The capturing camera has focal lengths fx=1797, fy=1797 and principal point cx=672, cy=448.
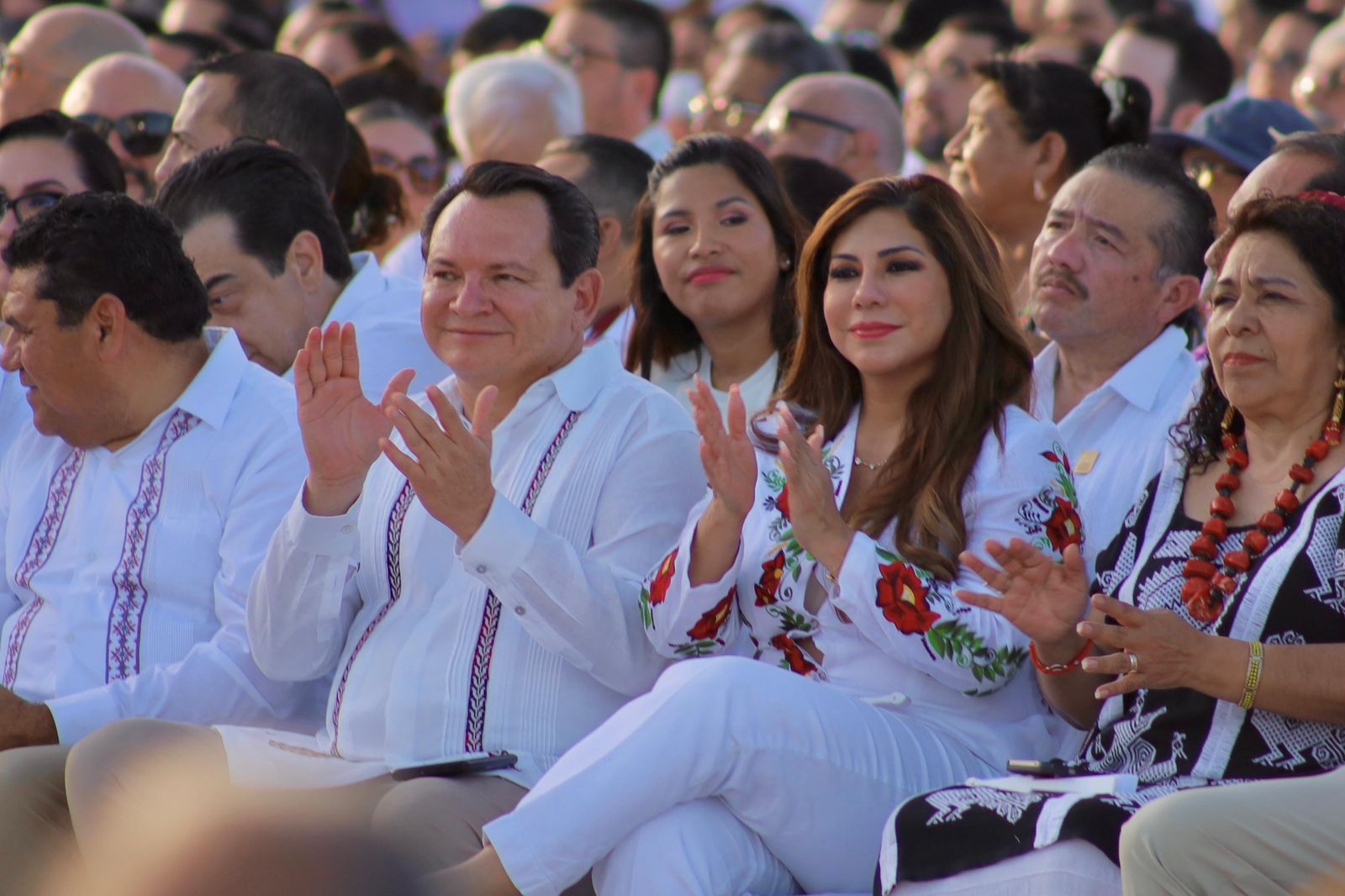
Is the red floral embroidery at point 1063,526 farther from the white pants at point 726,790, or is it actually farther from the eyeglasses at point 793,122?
the eyeglasses at point 793,122

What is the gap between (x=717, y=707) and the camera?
290 cm

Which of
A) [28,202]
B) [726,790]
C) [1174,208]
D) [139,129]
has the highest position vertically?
[1174,208]

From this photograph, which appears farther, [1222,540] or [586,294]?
[586,294]

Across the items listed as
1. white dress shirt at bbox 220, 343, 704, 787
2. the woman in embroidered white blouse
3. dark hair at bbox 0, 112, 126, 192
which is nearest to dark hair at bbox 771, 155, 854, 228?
the woman in embroidered white blouse

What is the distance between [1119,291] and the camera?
4.07 m

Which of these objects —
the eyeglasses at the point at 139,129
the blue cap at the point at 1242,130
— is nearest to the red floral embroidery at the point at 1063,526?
the blue cap at the point at 1242,130

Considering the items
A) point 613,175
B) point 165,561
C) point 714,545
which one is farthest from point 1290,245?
point 613,175

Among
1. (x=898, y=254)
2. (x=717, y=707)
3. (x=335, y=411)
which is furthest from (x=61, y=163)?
(x=717, y=707)

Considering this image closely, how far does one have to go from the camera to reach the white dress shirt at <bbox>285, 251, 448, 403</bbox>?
14.6 feet

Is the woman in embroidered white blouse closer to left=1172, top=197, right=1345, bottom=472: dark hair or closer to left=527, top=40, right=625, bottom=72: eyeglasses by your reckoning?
left=1172, top=197, right=1345, bottom=472: dark hair

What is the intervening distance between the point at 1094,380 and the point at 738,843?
1.65 meters

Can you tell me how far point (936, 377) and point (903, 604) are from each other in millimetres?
566

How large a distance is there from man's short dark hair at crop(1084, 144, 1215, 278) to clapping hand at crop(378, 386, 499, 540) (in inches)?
69.8

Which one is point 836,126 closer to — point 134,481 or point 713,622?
point 134,481
